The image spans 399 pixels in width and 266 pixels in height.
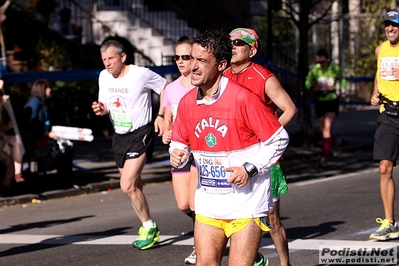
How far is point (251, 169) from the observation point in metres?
5.41

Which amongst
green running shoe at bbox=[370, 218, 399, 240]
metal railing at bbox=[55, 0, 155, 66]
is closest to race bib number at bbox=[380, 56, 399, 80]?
green running shoe at bbox=[370, 218, 399, 240]

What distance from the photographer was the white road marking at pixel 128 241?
336 inches

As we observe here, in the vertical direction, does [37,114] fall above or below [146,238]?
above

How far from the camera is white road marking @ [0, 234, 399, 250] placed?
8523 millimetres

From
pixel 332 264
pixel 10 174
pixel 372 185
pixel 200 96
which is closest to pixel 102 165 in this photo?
pixel 10 174

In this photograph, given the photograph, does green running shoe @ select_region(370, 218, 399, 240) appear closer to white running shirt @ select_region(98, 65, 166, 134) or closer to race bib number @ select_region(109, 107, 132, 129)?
white running shirt @ select_region(98, 65, 166, 134)

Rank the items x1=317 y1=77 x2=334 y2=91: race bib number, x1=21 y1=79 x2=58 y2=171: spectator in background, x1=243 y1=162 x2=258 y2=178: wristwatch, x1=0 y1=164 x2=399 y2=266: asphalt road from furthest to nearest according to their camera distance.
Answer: x1=317 y1=77 x2=334 y2=91: race bib number, x1=21 y1=79 x2=58 y2=171: spectator in background, x1=0 y1=164 x2=399 y2=266: asphalt road, x1=243 y1=162 x2=258 y2=178: wristwatch

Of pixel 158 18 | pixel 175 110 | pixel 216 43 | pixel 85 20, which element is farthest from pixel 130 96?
pixel 158 18

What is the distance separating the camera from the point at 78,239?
9.48m

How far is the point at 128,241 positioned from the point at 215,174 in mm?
3853

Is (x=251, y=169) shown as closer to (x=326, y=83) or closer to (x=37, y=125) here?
(x=37, y=125)

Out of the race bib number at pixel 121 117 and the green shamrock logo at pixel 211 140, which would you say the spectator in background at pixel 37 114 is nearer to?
the race bib number at pixel 121 117

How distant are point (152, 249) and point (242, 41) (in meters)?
2.74

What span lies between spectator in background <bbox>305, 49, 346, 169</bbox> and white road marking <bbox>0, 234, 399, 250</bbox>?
21.5 feet
